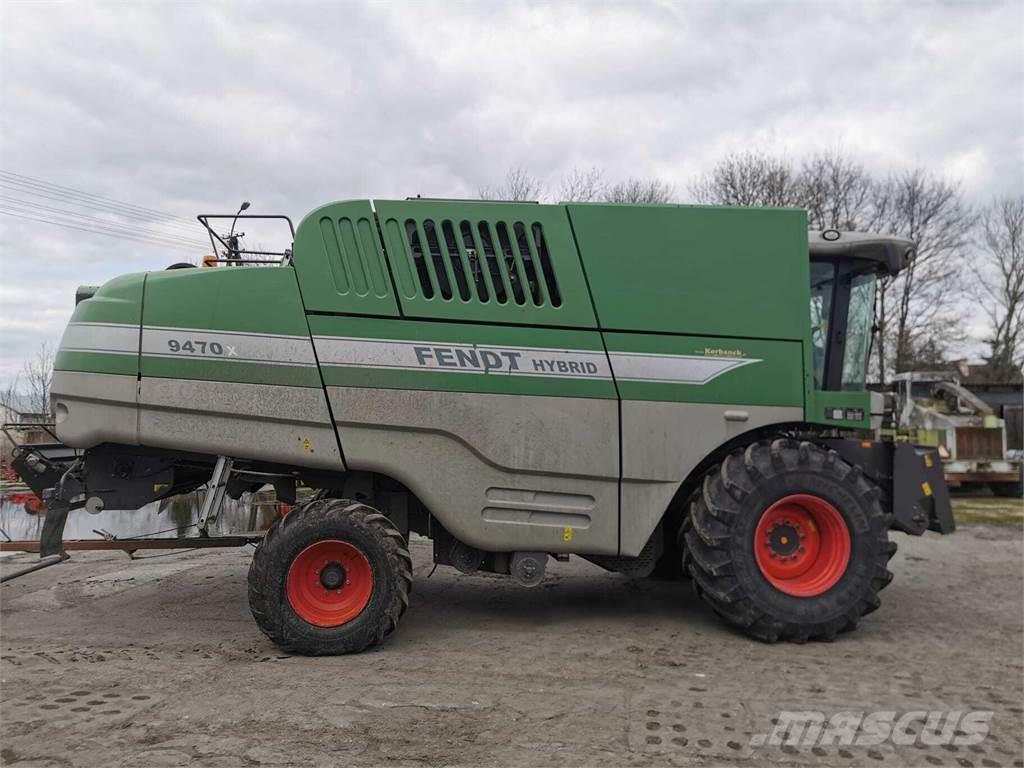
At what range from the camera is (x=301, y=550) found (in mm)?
4625

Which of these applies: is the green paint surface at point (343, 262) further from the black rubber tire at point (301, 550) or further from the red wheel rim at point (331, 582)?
the red wheel rim at point (331, 582)

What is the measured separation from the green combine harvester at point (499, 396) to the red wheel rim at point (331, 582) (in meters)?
0.02

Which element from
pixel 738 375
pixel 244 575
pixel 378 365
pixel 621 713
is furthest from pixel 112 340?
pixel 738 375

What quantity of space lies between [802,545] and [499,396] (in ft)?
8.21

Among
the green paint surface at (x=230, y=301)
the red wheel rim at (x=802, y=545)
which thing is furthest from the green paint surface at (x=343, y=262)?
the red wheel rim at (x=802, y=545)

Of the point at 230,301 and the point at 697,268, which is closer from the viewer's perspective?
the point at 230,301

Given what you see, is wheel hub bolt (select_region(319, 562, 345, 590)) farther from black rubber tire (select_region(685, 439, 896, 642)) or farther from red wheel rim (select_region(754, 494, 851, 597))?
red wheel rim (select_region(754, 494, 851, 597))

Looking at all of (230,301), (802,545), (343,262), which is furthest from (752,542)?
(230,301)

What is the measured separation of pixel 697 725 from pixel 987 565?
608cm

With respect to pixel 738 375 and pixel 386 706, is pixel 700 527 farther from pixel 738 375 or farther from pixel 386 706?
pixel 386 706

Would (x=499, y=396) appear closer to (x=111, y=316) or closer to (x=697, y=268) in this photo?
(x=697, y=268)

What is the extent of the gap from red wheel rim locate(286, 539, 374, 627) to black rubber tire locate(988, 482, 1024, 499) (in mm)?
14588

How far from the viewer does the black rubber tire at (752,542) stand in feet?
15.8

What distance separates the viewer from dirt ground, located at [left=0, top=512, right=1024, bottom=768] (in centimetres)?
327
